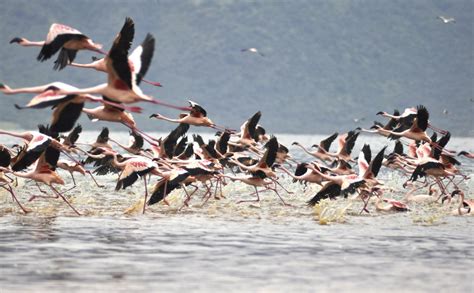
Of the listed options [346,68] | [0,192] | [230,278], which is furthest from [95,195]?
[346,68]

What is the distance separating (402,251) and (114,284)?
14.6 ft

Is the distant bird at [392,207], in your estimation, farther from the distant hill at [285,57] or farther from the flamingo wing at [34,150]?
the distant hill at [285,57]

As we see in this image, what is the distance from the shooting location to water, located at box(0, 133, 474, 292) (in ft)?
39.4

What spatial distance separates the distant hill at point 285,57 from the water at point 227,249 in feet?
329

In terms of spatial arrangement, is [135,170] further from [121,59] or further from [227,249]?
[121,59]

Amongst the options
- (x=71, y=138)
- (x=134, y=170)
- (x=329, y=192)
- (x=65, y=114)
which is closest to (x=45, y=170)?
(x=134, y=170)

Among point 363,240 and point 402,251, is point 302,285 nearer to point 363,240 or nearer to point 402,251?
point 402,251

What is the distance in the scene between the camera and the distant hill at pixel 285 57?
13075 centimetres

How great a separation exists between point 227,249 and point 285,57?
132 metres

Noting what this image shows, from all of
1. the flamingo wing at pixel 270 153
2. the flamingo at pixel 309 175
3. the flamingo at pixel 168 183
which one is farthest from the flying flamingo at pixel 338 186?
the flamingo at pixel 168 183

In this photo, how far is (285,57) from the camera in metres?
146

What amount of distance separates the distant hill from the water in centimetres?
10030

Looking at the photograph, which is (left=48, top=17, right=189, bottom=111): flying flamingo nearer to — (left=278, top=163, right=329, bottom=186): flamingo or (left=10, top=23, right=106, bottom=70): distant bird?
(left=10, top=23, right=106, bottom=70): distant bird

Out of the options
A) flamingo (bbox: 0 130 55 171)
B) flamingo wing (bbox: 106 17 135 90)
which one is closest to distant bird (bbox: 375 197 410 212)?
flamingo (bbox: 0 130 55 171)
